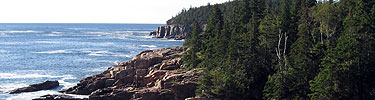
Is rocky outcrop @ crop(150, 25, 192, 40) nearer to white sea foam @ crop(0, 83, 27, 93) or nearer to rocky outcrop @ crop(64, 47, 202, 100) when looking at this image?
rocky outcrop @ crop(64, 47, 202, 100)

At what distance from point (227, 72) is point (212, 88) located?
237cm

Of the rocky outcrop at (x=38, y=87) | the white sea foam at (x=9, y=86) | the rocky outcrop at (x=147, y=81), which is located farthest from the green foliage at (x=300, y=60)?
the white sea foam at (x=9, y=86)

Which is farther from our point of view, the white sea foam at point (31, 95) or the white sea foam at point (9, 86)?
the white sea foam at point (9, 86)

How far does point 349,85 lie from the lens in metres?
38.2

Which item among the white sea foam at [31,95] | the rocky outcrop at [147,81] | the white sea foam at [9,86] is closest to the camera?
the rocky outcrop at [147,81]

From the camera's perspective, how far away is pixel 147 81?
5319 centimetres

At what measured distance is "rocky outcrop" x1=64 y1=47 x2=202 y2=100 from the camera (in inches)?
1807

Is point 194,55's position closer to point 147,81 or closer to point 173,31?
point 147,81

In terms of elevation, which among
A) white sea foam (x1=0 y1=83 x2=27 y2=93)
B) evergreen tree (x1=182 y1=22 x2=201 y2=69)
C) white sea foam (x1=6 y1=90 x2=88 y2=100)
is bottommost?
white sea foam (x1=6 y1=90 x2=88 y2=100)

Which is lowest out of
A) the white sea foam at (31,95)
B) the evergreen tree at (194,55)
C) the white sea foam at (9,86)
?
the white sea foam at (31,95)

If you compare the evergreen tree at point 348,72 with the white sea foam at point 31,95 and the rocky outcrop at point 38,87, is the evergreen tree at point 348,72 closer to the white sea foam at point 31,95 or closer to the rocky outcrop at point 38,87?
the white sea foam at point 31,95

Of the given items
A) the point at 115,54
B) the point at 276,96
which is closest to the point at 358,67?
the point at 276,96

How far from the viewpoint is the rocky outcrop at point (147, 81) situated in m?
45.9

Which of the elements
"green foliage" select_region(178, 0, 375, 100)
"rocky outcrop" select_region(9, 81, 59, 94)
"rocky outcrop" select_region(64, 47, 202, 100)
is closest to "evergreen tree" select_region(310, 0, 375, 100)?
"green foliage" select_region(178, 0, 375, 100)
